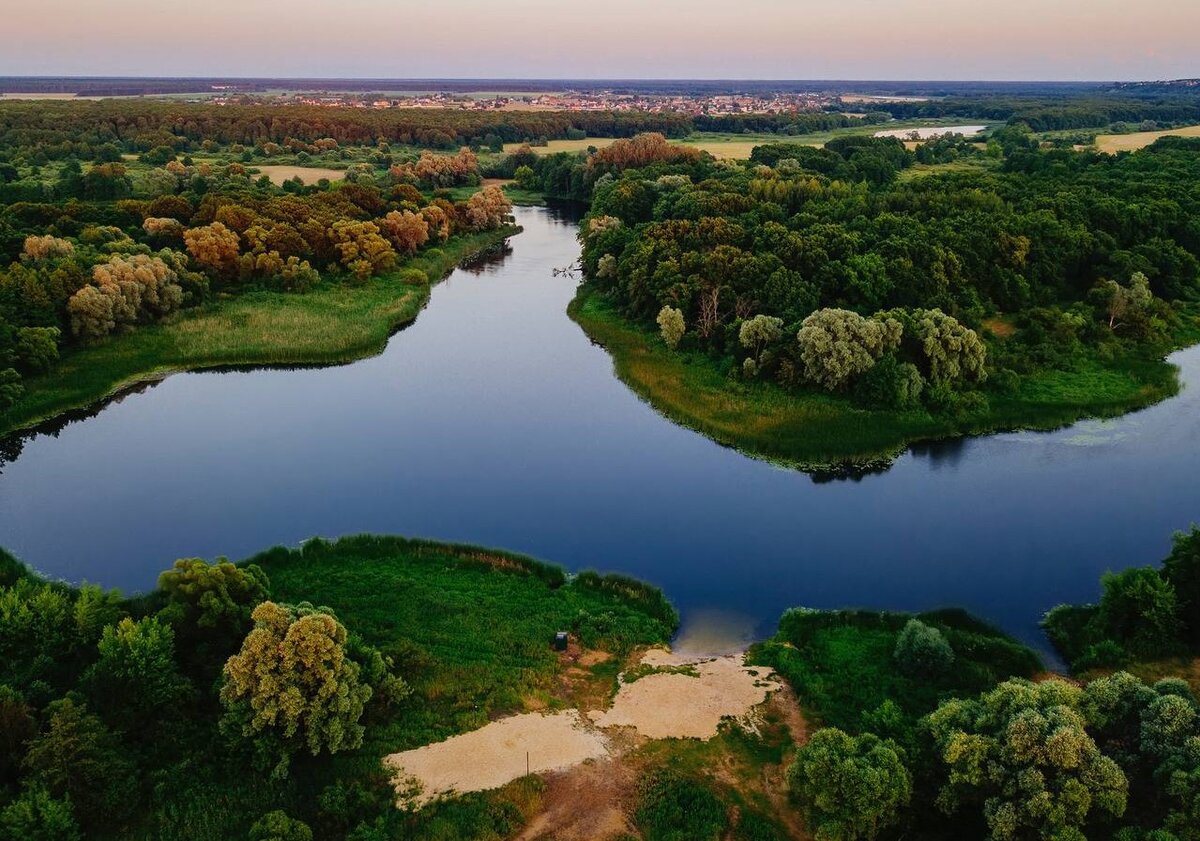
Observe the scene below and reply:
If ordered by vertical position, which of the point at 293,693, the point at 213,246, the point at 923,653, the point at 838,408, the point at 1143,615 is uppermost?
the point at 213,246

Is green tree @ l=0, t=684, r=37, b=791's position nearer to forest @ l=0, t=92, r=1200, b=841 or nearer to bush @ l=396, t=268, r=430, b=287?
forest @ l=0, t=92, r=1200, b=841

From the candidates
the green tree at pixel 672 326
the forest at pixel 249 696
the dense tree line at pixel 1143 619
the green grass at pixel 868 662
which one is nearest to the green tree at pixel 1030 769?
the green grass at pixel 868 662

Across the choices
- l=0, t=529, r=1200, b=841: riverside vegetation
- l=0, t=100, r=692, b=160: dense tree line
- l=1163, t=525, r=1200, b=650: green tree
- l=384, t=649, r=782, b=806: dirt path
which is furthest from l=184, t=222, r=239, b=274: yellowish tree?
l=0, t=100, r=692, b=160: dense tree line

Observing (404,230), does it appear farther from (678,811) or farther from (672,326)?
(678,811)

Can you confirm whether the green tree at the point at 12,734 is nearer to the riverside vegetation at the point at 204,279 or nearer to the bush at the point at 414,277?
the riverside vegetation at the point at 204,279

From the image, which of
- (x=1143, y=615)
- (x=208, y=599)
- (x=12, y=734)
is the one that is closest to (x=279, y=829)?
(x=12, y=734)

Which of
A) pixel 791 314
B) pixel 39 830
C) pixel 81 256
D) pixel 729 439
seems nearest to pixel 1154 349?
pixel 791 314

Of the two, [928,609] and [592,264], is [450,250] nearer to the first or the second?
[592,264]
